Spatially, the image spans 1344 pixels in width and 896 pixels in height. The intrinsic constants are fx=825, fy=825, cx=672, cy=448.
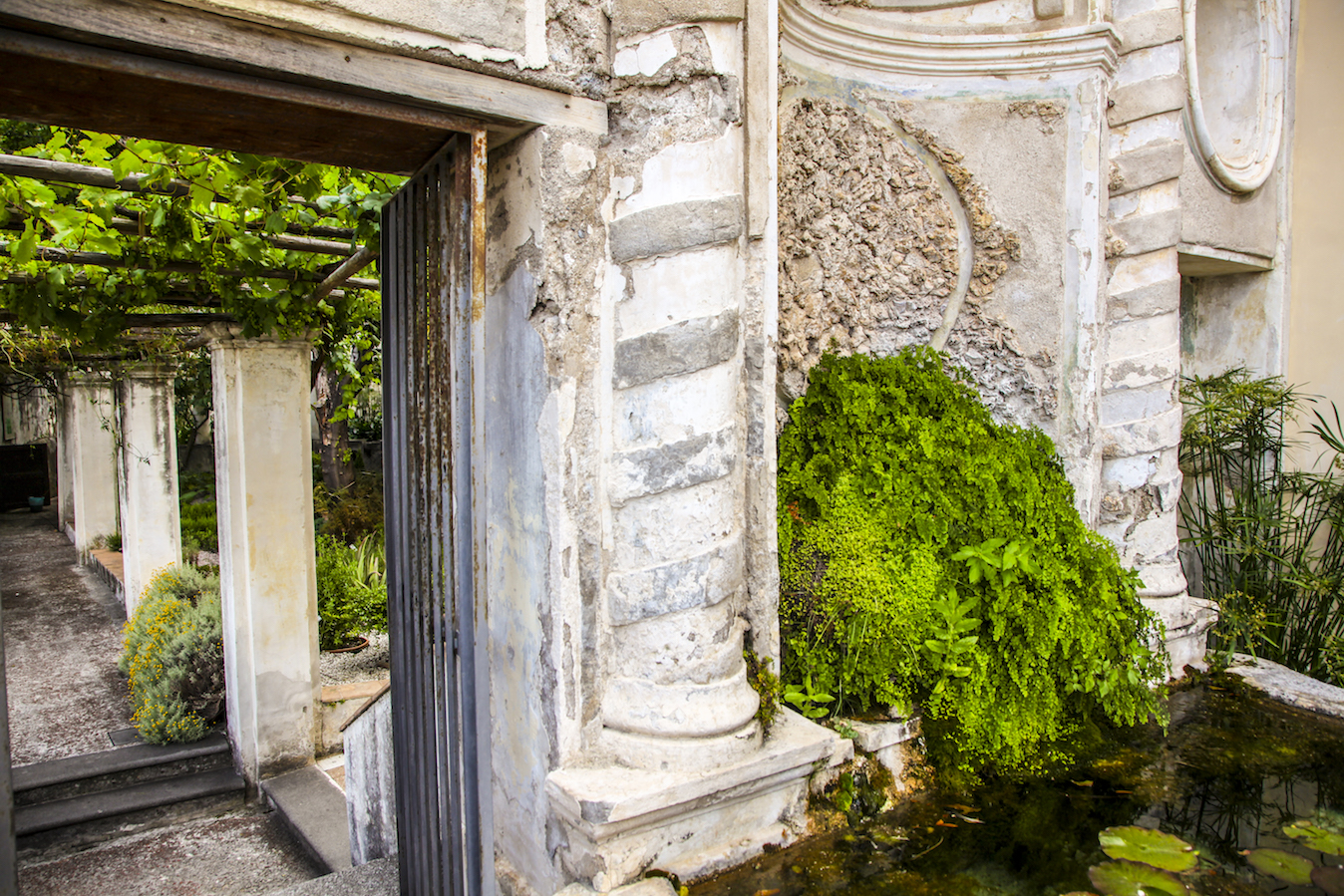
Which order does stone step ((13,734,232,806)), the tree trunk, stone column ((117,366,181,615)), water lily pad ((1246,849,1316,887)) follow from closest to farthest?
1. water lily pad ((1246,849,1316,887))
2. stone step ((13,734,232,806))
3. stone column ((117,366,181,615))
4. the tree trunk

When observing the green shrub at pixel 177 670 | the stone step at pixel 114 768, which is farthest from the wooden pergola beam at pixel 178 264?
the stone step at pixel 114 768

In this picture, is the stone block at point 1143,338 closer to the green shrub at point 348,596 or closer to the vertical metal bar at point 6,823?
the vertical metal bar at point 6,823

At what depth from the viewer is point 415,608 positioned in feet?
7.55

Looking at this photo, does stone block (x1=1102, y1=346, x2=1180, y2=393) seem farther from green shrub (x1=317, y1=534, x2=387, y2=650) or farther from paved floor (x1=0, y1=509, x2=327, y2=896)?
green shrub (x1=317, y1=534, x2=387, y2=650)

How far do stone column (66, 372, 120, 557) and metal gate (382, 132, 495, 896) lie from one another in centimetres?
1006

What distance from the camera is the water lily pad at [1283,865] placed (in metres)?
2.03

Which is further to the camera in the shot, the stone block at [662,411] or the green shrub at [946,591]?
the green shrub at [946,591]

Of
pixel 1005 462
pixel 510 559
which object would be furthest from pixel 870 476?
pixel 510 559

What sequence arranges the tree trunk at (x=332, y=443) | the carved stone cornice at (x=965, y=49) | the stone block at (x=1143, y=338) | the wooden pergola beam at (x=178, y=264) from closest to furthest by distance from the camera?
the carved stone cornice at (x=965, y=49) < the stone block at (x=1143, y=338) < the wooden pergola beam at (x=178, y=264) < the tree trunk at (x=332, y=443)

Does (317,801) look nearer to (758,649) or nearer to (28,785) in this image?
(28,785)

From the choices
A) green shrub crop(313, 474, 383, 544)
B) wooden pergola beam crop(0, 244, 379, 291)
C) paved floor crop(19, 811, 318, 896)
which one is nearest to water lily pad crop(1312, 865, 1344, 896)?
wooden pergola beam crop(0, 244, 379, 291)

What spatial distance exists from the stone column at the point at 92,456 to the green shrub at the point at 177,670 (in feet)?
16.5

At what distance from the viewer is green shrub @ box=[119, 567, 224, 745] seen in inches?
242

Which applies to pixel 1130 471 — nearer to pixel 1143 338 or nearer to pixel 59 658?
pixel 1143 338
